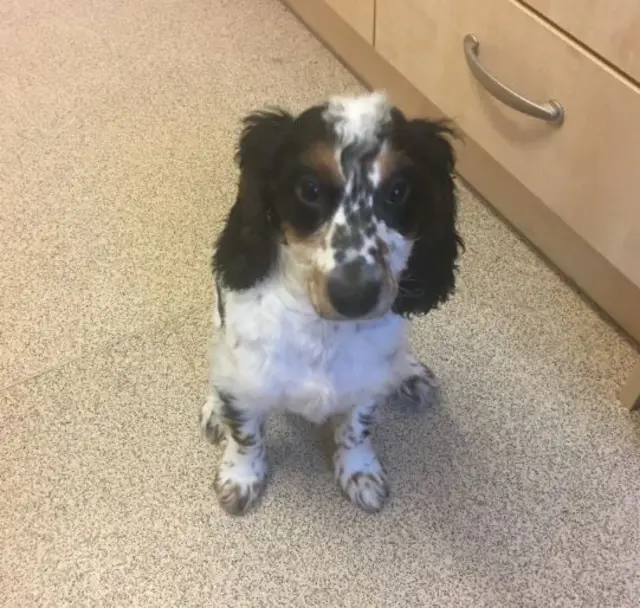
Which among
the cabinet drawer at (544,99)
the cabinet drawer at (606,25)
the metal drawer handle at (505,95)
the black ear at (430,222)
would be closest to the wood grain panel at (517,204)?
the cabinet drawer at (544,99)

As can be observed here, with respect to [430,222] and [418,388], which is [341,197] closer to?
[430,222]

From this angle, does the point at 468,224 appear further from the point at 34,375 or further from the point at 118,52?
the point at 118,52

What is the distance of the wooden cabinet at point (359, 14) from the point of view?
2.21m

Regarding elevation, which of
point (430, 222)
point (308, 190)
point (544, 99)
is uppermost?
point (308, 190)

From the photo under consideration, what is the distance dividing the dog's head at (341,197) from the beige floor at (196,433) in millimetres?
582

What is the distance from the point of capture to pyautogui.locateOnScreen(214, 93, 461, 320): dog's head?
3.43 feet

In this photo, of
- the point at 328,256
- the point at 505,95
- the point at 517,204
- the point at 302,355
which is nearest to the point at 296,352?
the point at 302,355

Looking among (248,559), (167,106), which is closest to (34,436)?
(248,559)

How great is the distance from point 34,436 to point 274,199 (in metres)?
0.84

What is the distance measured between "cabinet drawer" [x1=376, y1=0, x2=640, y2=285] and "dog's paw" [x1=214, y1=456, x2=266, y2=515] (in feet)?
2.88

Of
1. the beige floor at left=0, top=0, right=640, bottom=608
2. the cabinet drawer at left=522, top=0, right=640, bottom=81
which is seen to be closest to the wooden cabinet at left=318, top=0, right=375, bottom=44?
the beige floor at left=0, top=0, right=640, bottom=608

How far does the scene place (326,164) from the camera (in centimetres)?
104

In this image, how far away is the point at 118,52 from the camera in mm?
2590

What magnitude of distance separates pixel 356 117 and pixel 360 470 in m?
0.74
